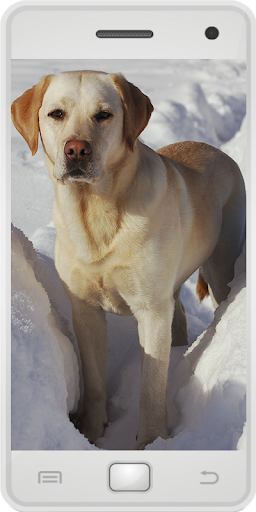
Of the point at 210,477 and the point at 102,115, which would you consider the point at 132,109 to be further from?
the point at 210,477

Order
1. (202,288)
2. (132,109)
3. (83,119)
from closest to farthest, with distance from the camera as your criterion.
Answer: (83,119), (132,109), (202,288)

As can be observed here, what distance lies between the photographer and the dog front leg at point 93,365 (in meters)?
2.34

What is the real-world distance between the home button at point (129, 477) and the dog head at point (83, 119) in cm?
94

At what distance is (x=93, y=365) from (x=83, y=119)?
1.13 metres

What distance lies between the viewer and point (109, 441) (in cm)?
233

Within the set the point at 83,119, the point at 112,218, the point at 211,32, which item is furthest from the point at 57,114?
the point at 211,32

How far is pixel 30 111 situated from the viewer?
1.94 meters

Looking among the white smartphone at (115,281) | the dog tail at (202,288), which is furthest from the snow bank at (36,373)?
the dog tail at (202,288)

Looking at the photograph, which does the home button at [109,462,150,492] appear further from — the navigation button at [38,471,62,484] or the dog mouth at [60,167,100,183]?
the dog mouth at [60,167,100,183]

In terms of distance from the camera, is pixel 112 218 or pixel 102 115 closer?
pixel 102 115

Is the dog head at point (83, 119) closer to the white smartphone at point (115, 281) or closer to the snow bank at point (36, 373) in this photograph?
the white smartphone at point (115, 281)

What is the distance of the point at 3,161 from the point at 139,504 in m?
1.21

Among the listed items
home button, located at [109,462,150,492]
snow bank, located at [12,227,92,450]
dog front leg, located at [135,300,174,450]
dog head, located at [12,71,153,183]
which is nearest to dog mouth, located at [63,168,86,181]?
dog head, located at [12,71,153,183]

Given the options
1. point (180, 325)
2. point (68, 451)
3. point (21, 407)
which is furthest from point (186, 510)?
point (180, 325)
